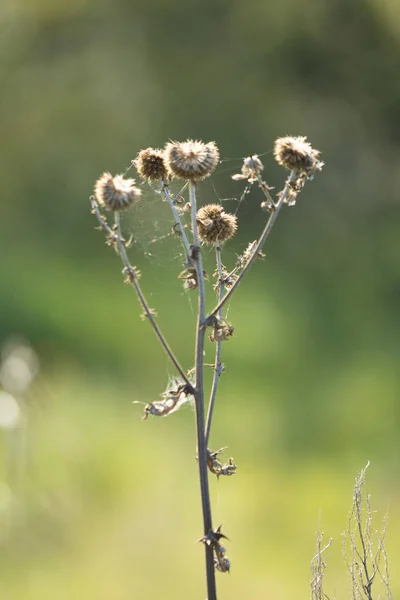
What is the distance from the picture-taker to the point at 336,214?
6637 mm

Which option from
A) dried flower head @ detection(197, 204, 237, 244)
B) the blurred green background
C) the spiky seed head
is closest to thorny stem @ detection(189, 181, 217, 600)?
the spiky seed head

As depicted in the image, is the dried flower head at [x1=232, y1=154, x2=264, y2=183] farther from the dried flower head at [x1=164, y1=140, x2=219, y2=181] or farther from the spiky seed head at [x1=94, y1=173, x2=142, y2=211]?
the spiky seed head at [x1=94, y1=173, x2=142, y2=211]

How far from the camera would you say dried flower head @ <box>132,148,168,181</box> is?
166 centimetres

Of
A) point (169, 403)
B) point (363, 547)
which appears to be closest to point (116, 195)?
point (169, 403)

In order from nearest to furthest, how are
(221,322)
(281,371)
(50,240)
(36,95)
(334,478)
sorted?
→ (221,322)
(334,478)
(281,371)
(50,240)
(36,95)

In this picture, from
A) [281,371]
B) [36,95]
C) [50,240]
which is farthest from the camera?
[36,95]

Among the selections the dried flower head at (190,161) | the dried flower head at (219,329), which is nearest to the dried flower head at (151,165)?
the dried flower head at (190,161)

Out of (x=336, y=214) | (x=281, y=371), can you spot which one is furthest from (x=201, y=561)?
(x=336, y=214)

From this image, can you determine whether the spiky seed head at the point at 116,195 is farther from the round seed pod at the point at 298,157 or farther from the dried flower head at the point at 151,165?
the round seed pod at the point at 298,157

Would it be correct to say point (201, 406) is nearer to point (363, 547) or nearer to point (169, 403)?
point (169, 403)

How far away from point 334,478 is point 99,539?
53.9 inches

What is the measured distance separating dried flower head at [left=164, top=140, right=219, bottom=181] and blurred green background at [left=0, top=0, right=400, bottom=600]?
1388 mm

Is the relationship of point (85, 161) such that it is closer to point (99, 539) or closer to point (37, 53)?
point (37, 53)

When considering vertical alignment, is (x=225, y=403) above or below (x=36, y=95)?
below
